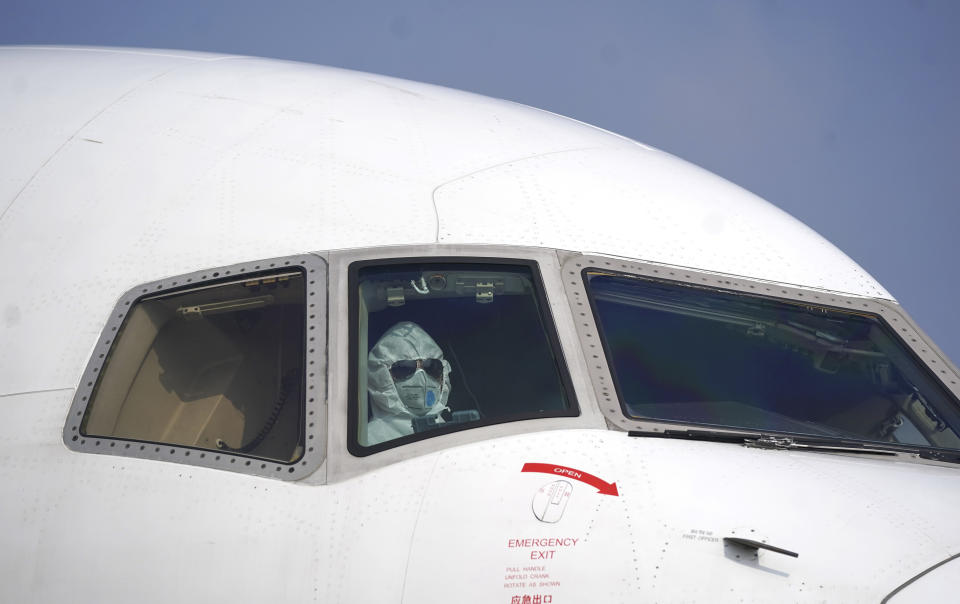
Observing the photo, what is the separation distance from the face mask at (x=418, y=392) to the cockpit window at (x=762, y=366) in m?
1.12

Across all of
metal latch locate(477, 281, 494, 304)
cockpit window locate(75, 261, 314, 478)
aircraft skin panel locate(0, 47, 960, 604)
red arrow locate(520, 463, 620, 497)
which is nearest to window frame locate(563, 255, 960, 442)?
aircraft skin panel locate(0, 47, 960, 604)

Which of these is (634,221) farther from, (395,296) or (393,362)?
(393,362)

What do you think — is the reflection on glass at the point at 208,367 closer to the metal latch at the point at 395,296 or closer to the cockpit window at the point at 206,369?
the cockpit window at the point at 206,369

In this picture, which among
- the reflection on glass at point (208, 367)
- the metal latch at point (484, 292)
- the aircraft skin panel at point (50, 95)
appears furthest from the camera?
the aircraft skin panel at point (50, 95)

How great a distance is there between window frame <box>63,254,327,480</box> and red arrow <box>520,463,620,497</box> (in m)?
1.19

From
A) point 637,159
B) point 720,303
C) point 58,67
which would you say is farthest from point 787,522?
point 58,67

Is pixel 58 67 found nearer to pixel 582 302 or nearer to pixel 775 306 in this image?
pixel 582 302

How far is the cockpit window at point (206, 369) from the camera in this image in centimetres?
553

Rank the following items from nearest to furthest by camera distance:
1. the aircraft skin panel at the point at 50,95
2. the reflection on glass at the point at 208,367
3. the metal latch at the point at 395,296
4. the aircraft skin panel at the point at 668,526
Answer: the aircraft skin panel at the point at 668,526, the reflection on glass at the point at 208,367, the metal latch at the point at 395,296, the aircraft skin panel at the point at 50,95

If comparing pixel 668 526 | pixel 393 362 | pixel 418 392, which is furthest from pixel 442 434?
pixel 668 526

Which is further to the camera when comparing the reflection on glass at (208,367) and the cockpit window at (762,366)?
the cockpit window at (762,366)

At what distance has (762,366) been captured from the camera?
6.12 metres

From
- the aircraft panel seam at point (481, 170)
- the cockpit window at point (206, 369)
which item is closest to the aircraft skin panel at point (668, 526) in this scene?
the cockpit window at point (206, 369)

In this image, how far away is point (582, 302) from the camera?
5.95 metres
